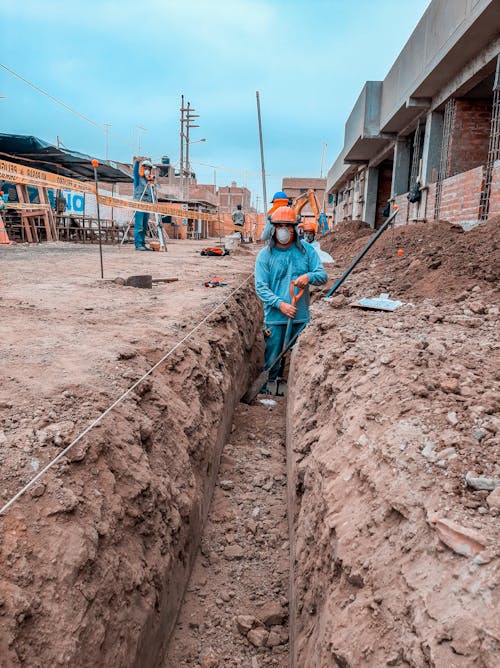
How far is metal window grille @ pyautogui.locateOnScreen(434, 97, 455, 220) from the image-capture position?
1004cm

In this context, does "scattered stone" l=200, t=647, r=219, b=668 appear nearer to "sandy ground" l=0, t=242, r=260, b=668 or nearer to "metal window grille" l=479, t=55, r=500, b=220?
"sandy ground" l=0, t=242, r=260, b=668

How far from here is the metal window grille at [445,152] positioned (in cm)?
1004

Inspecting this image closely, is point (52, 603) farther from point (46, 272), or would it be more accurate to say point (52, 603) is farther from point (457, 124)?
point (457, 124)

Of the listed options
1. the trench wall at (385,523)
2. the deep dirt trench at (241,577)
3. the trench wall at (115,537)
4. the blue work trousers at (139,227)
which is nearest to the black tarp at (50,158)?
the blue work trousers at (139,227)

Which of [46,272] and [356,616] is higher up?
[46,272]

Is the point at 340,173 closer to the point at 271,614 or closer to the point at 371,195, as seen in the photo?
the point at 371,195

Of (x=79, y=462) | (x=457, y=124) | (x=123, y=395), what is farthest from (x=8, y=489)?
(x=457, y=124)

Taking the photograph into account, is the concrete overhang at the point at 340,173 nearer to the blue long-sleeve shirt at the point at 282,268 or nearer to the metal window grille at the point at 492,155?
the metal window grille at the point at 492,155

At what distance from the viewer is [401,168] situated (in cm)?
1380

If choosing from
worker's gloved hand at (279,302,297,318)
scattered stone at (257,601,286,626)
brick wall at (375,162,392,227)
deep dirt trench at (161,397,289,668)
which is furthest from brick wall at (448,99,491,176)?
scattered stone at (257,601,286,626)

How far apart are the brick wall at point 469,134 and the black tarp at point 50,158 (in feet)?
40.9

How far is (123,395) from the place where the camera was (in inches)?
112

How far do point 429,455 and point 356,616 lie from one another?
65 centimetres

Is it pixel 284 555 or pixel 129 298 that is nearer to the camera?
pixel 284 555
